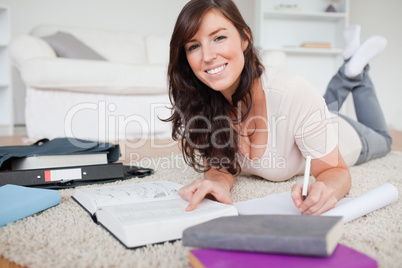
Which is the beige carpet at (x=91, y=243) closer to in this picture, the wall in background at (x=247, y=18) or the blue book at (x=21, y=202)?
the blue book at (x=21, y=202)

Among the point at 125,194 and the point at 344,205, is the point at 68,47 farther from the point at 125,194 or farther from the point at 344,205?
the point at 344,205

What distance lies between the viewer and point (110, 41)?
3689 mm

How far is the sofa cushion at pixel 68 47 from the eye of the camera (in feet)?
9.90

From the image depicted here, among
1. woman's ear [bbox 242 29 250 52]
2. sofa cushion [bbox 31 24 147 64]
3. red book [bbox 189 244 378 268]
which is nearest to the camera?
red book [bbox 189 244 378 268]

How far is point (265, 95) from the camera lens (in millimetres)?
1124

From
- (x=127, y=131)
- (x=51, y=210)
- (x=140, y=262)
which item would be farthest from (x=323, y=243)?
(x=127, y=131)

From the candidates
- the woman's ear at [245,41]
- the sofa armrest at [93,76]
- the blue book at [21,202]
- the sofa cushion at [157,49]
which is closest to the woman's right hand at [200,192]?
the blue book at [21,202]

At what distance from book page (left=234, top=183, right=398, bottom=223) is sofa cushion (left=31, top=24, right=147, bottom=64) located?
2.98m

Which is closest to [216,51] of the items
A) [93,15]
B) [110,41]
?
[110,41]

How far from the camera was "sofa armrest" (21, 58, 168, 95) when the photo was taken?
2.39m

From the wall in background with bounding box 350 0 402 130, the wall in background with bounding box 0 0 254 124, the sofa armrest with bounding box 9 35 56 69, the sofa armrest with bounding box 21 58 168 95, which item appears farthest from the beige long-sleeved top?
the wall in background with bounding box 350 0 402 130

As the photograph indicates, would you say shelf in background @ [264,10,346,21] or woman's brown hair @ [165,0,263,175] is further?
shelf in background @ [264,10,346,21]

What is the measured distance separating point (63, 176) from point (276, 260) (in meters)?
0.85

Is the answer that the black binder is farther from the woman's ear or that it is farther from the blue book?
the woman's ear
